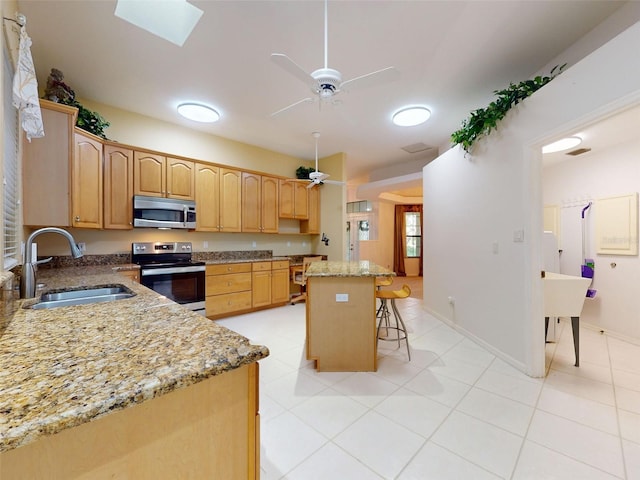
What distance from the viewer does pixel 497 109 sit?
2.51m

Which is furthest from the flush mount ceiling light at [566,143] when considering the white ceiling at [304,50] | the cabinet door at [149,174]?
the cabinet door at [149,174]

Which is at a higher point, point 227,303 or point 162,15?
point 162,15

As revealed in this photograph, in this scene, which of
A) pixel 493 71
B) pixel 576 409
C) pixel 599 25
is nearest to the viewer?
pixel 576 409

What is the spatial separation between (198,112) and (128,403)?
3.59 m

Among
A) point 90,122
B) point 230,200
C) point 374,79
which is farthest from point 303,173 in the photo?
point 374,79

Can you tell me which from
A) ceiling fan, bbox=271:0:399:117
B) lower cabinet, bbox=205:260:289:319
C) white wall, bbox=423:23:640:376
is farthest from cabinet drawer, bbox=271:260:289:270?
ceiling fan, bbox=271:0:399:117

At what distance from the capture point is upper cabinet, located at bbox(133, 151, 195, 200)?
3.36 metres

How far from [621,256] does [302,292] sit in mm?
4506

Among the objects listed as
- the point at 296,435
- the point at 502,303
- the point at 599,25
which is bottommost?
the point at 296,435

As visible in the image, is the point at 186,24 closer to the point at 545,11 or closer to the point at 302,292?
the point at 545,11

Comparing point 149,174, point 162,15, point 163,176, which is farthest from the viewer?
point 163,176

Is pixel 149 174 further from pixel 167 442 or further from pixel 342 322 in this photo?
pixel 167 442

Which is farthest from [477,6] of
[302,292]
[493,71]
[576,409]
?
[302,292]

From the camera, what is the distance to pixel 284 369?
2.44 m
